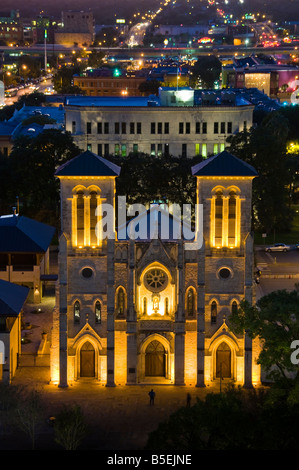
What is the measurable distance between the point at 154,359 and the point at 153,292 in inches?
165

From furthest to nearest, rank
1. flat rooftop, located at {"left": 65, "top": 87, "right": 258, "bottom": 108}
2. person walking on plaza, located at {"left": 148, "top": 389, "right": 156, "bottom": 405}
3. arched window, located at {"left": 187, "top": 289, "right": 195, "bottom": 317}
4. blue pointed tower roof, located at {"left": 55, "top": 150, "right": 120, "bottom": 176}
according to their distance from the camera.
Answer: flat rooftop, located at {"left": 65, "top": 87, "right": 258, "bottom": 108} < arched window, located at {"left": 187, "top": 289, "right": 195, "bottom": 317} < blue pointed tower roof, located at {"left": 55, "top": 150, "right": 120, "bottom": 176} < person walking on plaza, located at {"left": 148, "top": 389, "right": 156, "bottom": 405}

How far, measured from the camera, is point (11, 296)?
66.8 meters

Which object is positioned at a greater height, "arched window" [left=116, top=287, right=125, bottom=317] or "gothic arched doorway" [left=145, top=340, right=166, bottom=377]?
"arched window" [left=116, top=287, right=125, bottom=317]

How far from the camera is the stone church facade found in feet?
205

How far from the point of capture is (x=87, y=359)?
2520 inches

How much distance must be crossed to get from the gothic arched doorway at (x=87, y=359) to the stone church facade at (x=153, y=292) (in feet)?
0.20

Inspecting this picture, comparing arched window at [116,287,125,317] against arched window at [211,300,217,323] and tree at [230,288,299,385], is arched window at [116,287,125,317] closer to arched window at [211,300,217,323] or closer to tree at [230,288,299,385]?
arched window at [211,300,217,323]

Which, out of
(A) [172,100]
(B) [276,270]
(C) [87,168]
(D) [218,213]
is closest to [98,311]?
(C) [87,168]

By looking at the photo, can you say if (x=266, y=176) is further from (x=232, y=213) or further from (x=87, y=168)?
(x=87, y=168)

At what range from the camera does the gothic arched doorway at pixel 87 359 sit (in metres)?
64.0

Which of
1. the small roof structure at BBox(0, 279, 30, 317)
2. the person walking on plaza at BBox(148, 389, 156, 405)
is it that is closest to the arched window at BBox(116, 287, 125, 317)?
the person walking on plaza at BBox(148, 389, 156, 405)

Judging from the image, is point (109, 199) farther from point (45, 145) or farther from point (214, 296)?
point (45, 145)

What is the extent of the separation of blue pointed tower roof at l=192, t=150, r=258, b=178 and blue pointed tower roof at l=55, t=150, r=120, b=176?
5.28m
